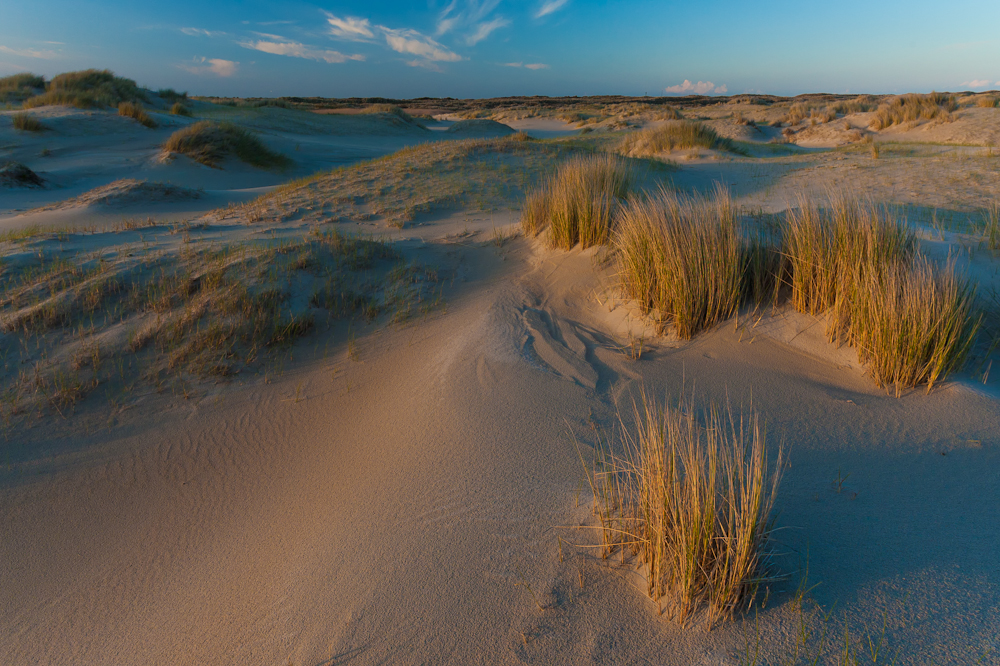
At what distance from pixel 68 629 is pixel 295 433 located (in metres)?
1.53

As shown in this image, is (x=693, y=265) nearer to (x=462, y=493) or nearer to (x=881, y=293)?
(x=881, y=293)

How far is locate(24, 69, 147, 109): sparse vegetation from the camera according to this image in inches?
→ 746

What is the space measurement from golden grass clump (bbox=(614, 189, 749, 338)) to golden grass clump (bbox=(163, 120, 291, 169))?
15009 mm

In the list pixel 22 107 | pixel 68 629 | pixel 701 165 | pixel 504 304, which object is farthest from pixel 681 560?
pixel 22 107

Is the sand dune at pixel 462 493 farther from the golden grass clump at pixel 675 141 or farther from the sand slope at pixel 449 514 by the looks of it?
the golden grass clump at pixel 675 141

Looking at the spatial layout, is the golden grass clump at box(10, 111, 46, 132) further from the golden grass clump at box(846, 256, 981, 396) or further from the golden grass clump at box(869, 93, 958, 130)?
the golden grass clump at box(869, 93, 958, 130)

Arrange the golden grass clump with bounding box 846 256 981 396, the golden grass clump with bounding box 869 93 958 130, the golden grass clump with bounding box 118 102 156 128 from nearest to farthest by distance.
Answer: the golden grass clump with bounding box 846 256 981 396 → the golden grass clump with bounding box 118 102 156 128 → the golden grass clump with bounding box 869 93 958 130

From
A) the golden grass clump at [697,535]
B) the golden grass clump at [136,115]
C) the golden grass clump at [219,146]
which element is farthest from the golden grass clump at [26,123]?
the golden grass clump at [697,535]

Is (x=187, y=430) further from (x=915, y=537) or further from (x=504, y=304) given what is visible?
(x=915, y=537)

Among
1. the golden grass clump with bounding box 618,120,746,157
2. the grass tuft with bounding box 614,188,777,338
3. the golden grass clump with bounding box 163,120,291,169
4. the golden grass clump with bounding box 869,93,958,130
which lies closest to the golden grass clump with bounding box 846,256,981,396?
the grass tuft with bounding box 614,188,777,338

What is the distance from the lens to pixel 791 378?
10.9 ft

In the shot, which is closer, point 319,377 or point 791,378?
point 791,378

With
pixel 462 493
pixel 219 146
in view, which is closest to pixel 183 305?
pixel 462 493

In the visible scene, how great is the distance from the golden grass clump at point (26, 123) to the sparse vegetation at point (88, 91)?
2.71m
